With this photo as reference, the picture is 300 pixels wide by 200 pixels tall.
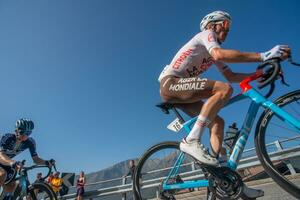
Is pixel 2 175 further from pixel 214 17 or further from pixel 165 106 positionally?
pixel 214 17

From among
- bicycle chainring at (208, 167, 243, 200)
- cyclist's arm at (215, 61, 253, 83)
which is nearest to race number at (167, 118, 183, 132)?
bicycle chainring at (208, 167, 243, 200)

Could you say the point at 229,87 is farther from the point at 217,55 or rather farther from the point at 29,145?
the point at 29,145

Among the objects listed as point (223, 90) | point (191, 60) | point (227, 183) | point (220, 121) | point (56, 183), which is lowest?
point (227, 183)

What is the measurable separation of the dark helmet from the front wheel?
1391mm

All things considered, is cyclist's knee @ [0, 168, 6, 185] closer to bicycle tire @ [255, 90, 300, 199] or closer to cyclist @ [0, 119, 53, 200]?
cyclist @ [0, 119, 53, 200]

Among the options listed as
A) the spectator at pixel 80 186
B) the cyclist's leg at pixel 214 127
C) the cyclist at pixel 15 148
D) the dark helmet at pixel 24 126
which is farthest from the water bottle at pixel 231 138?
the spectator at pixel 80 186

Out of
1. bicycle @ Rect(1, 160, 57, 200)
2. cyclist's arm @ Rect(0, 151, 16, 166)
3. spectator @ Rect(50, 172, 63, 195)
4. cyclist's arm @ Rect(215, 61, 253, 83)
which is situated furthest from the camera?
spectator @ Rect(50, 172, 63, 195)

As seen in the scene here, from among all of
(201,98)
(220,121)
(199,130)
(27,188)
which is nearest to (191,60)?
(201,98)

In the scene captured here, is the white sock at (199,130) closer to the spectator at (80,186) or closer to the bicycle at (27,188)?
the bicycle at (27,188)

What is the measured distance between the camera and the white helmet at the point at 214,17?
146 inches

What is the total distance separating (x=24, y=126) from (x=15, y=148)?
0.60 m

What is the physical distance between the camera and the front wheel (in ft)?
19.4

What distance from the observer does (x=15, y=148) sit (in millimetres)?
6629

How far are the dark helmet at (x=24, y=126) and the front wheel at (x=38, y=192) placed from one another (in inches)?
→ 54.8
